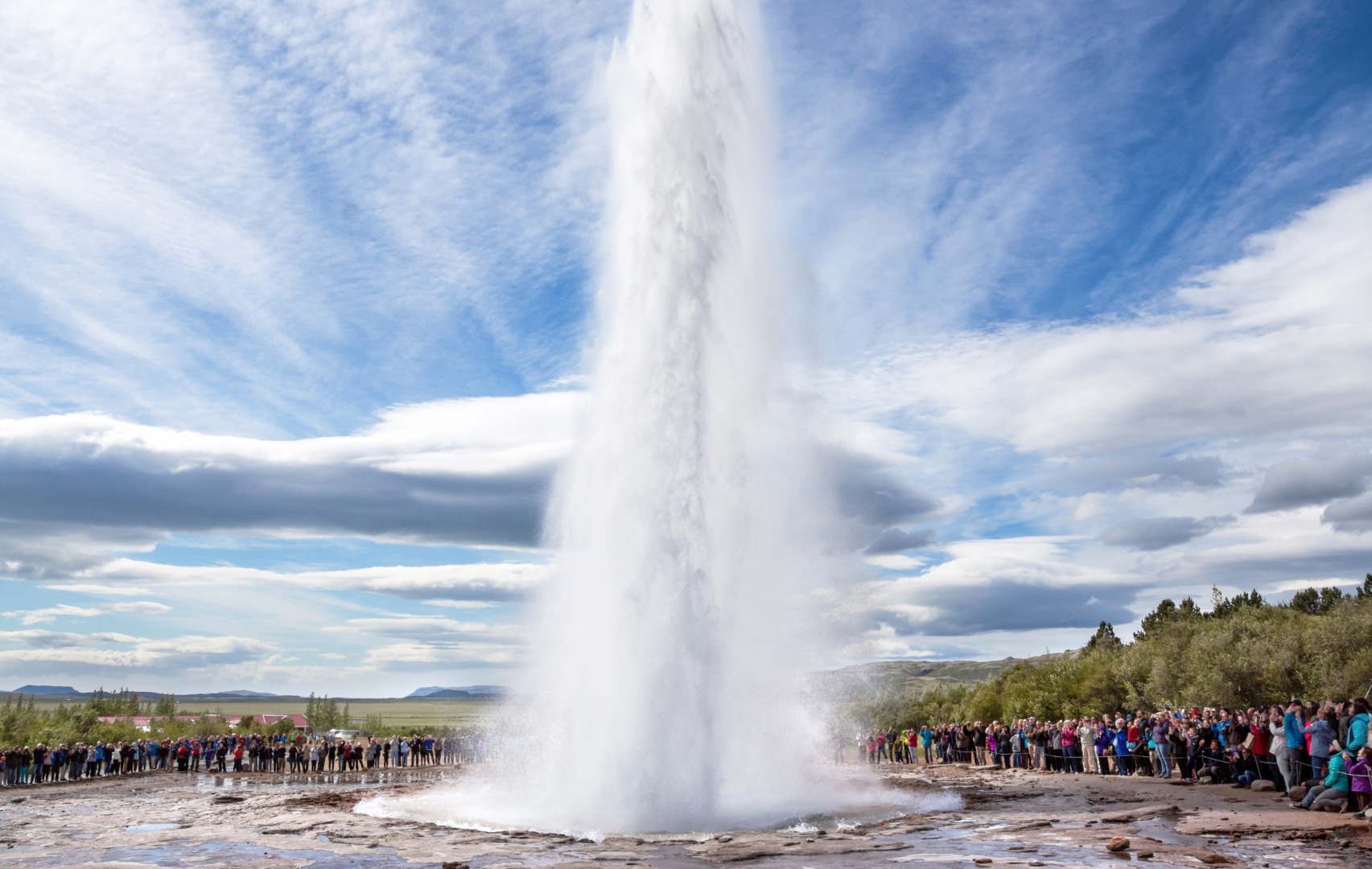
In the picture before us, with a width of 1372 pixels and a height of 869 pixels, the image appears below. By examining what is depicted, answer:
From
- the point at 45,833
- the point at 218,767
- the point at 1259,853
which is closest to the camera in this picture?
the point at 1259,853

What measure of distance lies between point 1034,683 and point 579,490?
4186cm

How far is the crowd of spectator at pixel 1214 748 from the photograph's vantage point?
14.9m

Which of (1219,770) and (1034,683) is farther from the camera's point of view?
(1034,683)

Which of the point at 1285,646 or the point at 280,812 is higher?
the point at 1285,646

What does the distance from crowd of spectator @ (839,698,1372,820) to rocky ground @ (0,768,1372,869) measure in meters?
0.75

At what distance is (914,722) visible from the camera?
73.4m

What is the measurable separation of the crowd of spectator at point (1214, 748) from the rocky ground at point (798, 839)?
29.6 inches

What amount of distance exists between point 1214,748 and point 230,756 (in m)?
48.3

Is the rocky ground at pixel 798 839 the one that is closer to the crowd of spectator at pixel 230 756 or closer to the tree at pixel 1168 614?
the crowd of spectator at pixel 230 756

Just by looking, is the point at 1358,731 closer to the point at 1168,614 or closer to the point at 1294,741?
the point at 1294,741

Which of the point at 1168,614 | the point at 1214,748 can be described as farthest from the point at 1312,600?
the point at 1214,748

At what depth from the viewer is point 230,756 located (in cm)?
5106

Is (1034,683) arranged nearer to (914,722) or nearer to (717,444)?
(914,722)

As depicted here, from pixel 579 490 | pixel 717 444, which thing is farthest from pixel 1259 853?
pixel 579 490
